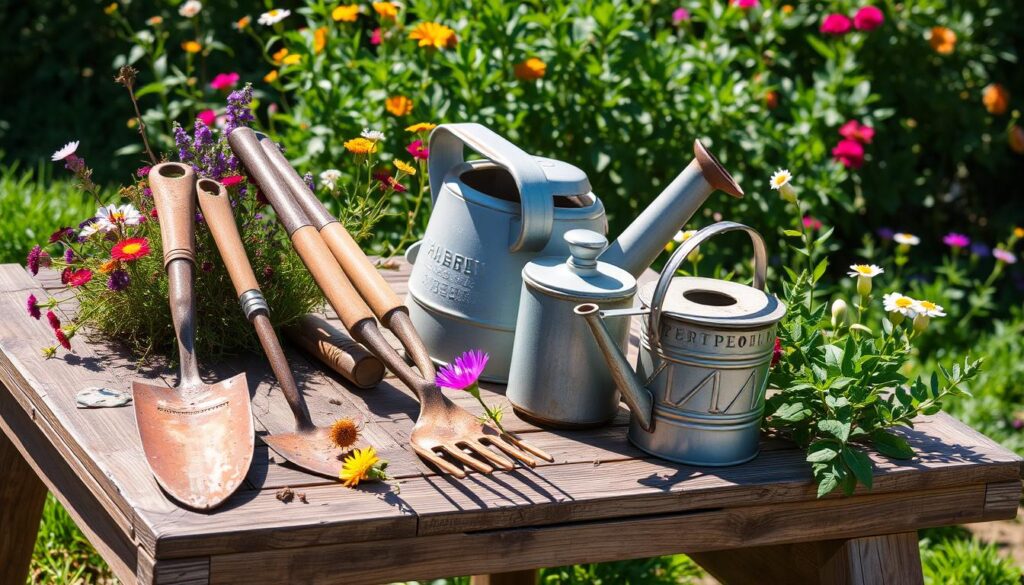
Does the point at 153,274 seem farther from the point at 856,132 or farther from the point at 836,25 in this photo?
the point at 836,25

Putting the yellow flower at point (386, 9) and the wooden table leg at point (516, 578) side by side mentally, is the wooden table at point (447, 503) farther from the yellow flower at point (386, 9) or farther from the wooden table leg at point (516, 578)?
the yellow flower at point (386, 9)

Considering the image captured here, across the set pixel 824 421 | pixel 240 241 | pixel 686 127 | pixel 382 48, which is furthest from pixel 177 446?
pixel 686 127

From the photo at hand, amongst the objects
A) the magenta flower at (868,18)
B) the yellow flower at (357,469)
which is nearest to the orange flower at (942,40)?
the magenta flower at (868,18)

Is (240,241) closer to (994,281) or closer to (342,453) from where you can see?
(342,453)

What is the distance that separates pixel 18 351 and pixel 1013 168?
3.43 metres

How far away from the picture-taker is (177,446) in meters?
1.31

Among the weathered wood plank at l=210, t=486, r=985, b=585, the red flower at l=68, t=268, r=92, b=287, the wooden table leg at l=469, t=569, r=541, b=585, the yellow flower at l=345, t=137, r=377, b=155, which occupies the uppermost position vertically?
the yellow flower at l=345, t=137, r=377, b=155

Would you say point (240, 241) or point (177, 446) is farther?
point (240, 241)

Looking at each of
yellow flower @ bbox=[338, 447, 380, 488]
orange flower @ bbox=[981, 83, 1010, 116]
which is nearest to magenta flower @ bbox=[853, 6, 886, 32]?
orange flower @ bbox=[981, 83, 1010, 116]

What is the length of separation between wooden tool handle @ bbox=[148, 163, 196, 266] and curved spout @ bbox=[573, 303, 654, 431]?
1.72 feet

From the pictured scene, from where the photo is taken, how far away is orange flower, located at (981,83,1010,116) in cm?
370

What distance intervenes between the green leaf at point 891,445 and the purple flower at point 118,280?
964 mm

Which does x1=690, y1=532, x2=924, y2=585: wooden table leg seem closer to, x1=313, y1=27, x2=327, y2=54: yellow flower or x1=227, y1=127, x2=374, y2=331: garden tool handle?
x1=227, y1=127, x2=374, y2=331: garden tool handle

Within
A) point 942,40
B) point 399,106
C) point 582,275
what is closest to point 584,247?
point 582,275
